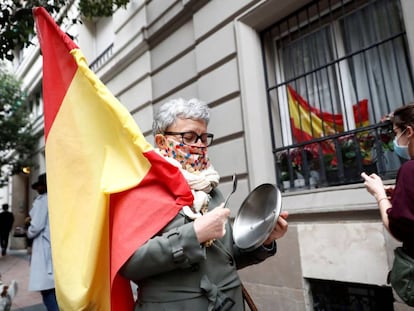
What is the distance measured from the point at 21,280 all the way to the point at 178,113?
808 centimetres

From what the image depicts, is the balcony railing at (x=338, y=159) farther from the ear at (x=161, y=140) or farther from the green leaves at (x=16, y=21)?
the green leaves at (x=16, y=21)

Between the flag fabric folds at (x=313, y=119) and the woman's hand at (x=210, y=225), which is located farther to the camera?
the flag fabric folds at (x=313, y=119)

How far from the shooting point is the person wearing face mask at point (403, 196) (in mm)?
1821

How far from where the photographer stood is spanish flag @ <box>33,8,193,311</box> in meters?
1.59

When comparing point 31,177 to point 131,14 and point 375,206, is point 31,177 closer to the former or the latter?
point 131,14

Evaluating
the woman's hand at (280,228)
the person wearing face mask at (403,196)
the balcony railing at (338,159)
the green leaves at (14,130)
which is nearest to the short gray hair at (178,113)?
the woman's hand at (280,228)

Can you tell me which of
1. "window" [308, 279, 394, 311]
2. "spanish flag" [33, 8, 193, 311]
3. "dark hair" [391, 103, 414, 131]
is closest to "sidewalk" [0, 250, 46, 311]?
"window" [308, 279, 394, 311]

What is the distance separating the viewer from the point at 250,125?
4.38 meters

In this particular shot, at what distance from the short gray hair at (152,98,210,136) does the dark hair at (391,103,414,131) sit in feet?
4.07

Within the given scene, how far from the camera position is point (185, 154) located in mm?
1793

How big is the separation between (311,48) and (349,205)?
198 cm

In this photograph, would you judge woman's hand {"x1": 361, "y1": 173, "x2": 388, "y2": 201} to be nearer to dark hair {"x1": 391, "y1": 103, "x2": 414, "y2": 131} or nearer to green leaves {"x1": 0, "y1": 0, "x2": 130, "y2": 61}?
dark hair {"x1": 391, "y1": 103, "x2": 414, "y2": 131}

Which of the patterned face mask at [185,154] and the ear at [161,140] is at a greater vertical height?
the ear at [161,140]

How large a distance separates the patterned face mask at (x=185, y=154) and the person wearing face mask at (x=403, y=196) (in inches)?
43.2
